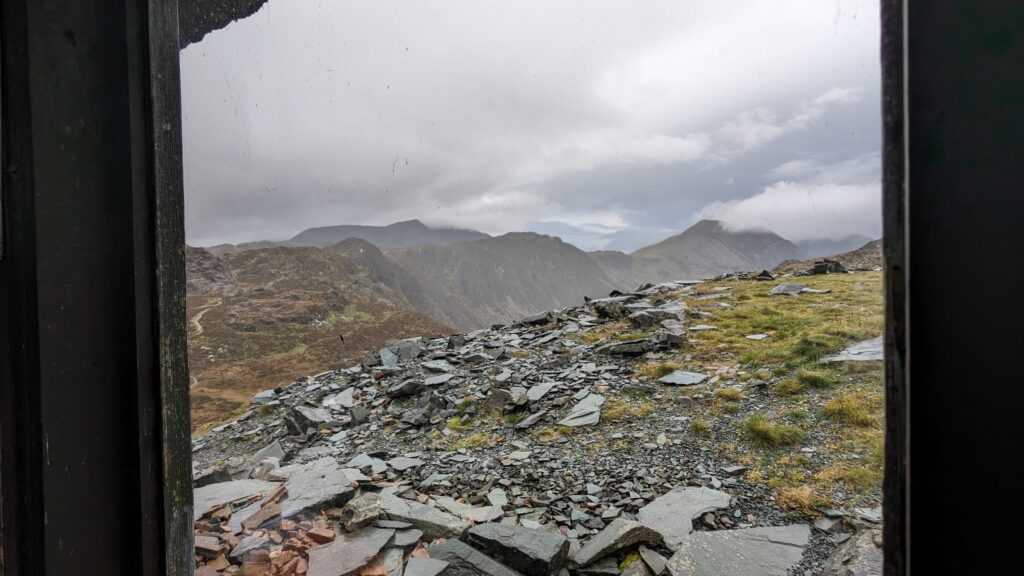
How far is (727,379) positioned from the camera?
16.1ft

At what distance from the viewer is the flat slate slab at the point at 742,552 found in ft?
7.06

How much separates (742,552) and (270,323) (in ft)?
65.1

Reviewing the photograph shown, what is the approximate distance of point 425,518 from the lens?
9.01ft

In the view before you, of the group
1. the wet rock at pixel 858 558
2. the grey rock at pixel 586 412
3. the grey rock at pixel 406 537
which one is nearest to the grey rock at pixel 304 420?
the grey rock at pixel 586 412

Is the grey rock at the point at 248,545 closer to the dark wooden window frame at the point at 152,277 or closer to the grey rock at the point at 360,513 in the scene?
the grey rock at the point at 360,513

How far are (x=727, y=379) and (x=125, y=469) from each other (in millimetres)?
5256

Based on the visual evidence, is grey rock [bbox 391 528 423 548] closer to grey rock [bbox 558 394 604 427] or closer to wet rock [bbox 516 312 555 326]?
grey rock [bbox 558 394 604 427]

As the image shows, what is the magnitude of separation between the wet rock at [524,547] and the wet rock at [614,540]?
0.36 ft

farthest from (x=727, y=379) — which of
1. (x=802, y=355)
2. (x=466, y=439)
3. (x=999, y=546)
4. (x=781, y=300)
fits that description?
(x=999, y=546)

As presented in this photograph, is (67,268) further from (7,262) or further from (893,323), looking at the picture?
(893,323)

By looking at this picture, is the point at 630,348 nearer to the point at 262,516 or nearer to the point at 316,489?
the point at 316,489

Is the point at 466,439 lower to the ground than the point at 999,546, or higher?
lower

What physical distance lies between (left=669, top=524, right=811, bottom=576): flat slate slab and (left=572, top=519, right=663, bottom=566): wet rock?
0.20 metres

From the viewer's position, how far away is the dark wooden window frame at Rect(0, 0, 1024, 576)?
568mm
